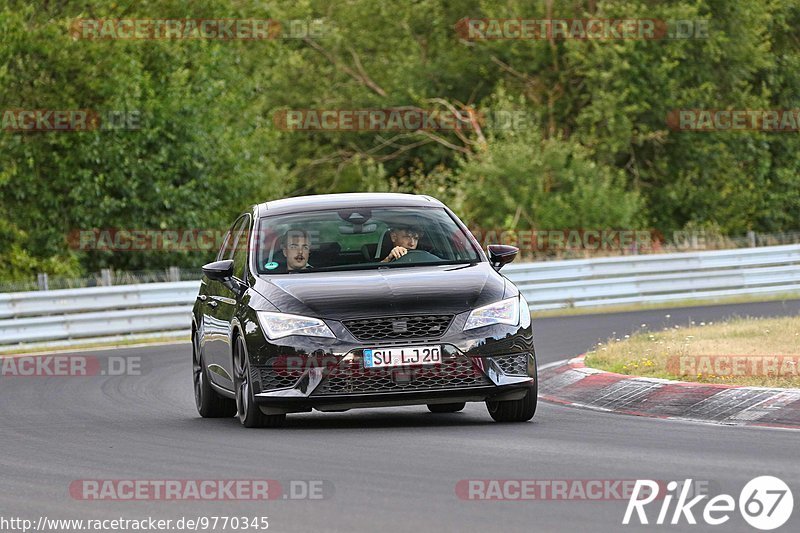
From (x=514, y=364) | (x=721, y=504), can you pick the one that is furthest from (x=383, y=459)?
(x=721, y=504)

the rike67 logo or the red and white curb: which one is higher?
the rike67 logo

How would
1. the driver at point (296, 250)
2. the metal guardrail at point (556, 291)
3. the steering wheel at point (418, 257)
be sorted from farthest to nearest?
1. the metal guardrail at point (556, 291)
2. the steering wheel at point (418, 257)
3. the driver at point (296, 250)

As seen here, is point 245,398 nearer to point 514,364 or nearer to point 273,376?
point 273,376

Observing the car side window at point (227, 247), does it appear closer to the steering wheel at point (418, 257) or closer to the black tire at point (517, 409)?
the steering wheel at point (418, 257)

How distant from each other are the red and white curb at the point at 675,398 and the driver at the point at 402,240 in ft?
6.37

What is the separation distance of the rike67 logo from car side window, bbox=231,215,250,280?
5.07 m

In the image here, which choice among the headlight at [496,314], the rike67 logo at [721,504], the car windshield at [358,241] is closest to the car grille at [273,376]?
the car windshield at [358,241]

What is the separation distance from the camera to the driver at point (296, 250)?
12.0 metres

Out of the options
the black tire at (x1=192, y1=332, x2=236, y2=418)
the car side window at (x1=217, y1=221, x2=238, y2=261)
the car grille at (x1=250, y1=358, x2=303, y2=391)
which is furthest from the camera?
the car side window at (x1=217, y1=221, x2=238, y2=261)

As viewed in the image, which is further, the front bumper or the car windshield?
the car windshield

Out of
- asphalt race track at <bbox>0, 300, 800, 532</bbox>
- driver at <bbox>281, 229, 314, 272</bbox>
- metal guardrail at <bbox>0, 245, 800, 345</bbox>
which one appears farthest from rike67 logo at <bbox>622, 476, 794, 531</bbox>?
metal guardrail at <bbox>0, 245, 800, 345</bbox>

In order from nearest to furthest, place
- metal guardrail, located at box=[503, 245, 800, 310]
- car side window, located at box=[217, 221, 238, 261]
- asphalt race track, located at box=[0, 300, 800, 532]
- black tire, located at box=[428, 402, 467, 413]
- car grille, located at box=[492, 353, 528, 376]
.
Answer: asphalt race track, located at box=[0, 300, 800, 532], car grille, located at box=[492, 353, 528, 376], black tire, located at box=[428, 402, 467, 413], car side window, located at box=[217, 221, 238, 261], metal guardrail, located at box=[503, 245, 800, 310]

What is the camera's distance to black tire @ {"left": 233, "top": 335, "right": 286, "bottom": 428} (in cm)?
1146

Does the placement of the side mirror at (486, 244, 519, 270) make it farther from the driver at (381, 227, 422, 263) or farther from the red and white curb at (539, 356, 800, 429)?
the red and white curb at (539, 356, 800, 429)
